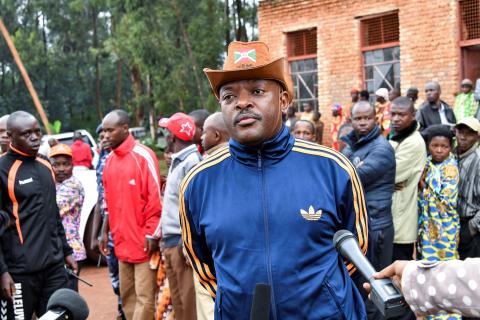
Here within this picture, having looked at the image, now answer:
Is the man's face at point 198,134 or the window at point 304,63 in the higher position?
the window at point 304,63

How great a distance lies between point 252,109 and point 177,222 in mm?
2844

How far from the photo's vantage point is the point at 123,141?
633cm

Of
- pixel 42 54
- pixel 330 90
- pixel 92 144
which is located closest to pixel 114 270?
pixel 92 144

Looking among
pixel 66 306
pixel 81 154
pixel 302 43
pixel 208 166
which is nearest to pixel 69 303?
pixel 66 306

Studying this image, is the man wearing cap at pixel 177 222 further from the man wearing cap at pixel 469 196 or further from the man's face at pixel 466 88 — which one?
the man's face at pixel 466 88

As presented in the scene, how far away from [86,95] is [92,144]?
33.6m

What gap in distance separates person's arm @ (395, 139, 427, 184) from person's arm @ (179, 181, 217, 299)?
3.46 m

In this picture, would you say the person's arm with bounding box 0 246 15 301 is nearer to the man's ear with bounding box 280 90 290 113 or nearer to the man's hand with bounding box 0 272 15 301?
the man's hand with bounding box 0 272 15 301

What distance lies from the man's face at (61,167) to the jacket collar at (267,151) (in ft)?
13.6

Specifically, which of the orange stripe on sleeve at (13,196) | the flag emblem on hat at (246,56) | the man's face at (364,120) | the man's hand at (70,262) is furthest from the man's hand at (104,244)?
the flag emblem on hat at (246,56)

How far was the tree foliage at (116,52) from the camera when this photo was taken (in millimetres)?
22000

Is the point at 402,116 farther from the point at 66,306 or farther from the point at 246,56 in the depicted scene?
the point at 66,306

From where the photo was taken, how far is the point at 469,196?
6.06 metres

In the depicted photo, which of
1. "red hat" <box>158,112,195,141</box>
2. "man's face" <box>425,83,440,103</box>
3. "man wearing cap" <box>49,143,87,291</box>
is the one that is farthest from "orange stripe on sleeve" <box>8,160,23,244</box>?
"man's face" <box>425,83,440,103</box>
